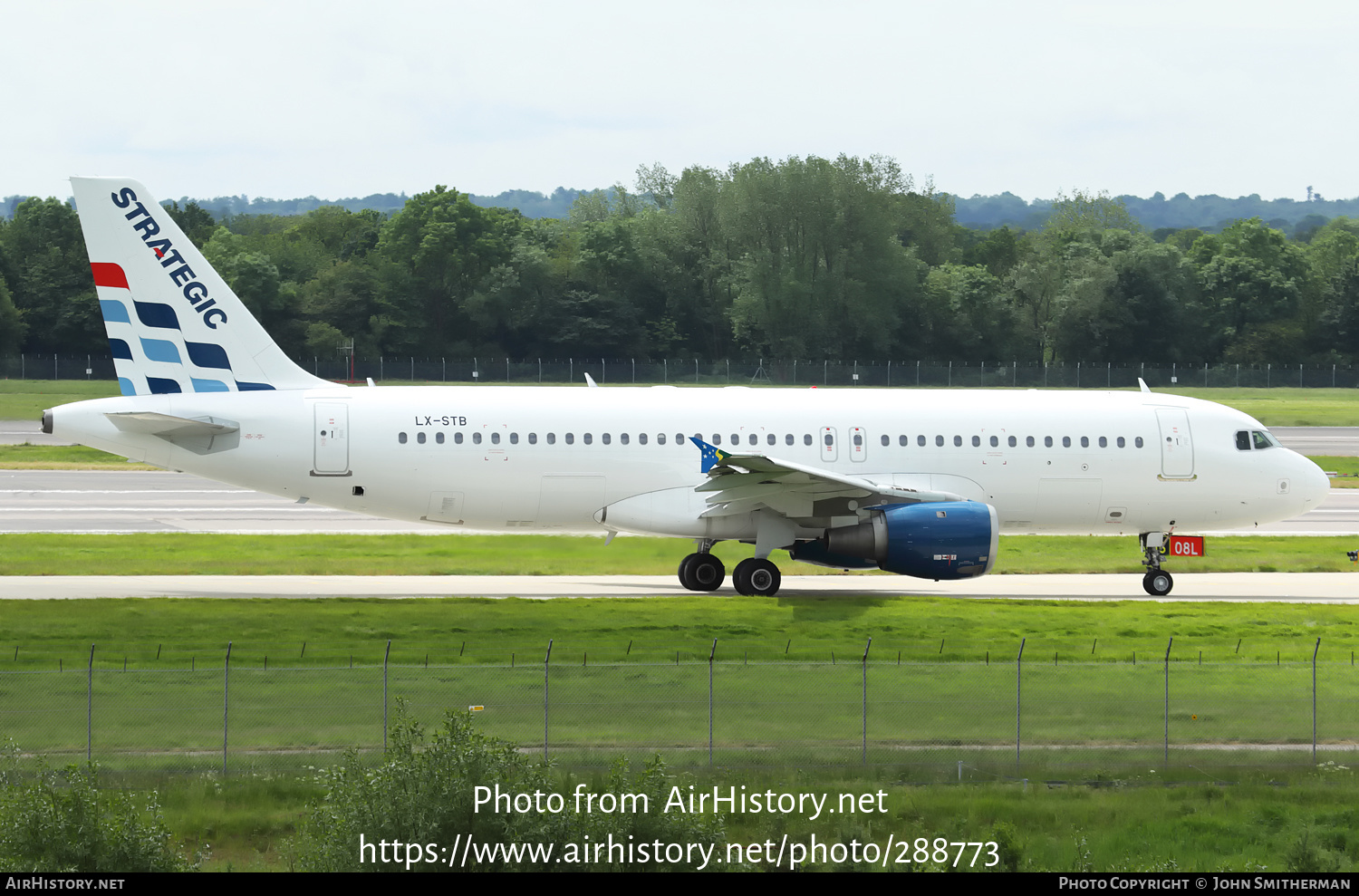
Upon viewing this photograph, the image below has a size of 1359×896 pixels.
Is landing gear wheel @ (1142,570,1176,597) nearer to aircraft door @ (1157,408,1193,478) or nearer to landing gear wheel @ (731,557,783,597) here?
aircraft door @ (1157,408,1193,478)

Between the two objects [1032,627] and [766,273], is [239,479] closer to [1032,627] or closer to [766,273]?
[1032,627]

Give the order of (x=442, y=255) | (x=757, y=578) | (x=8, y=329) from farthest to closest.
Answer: (x=442, y=255), (x=8, y=329), (x=757, y=578)

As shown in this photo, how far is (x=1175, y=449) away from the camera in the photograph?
3120 cm

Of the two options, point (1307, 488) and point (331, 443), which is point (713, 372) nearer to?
point (1307, 488)

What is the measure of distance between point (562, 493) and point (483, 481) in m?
1.63

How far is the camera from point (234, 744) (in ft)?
56.3

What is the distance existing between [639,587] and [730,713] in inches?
517

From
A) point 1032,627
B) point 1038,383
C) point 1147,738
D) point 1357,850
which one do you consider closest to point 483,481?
point 1032,627

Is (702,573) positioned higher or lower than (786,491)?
lower

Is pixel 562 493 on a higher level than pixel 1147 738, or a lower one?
higher

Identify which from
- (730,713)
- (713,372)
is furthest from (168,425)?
(713,372)

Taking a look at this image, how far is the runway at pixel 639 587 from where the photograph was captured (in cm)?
2888

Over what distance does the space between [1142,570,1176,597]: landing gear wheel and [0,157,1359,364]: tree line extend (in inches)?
2715

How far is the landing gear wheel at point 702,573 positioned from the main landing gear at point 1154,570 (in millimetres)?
9282
